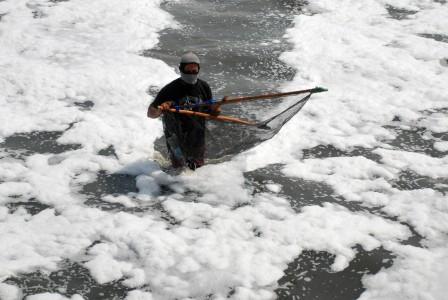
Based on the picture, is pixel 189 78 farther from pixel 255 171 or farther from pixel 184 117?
pixel 255 171

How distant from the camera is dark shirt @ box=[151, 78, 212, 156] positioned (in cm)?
591

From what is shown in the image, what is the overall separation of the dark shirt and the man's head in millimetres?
106

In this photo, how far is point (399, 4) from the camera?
43.6 ft

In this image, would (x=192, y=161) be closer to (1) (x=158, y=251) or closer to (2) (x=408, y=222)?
(1) (x=158, y=251)

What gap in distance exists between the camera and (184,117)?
5.90m

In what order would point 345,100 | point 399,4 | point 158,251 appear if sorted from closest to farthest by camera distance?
point 158,251
point 345,100
point 399,4

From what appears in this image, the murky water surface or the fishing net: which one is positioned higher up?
the fishing net

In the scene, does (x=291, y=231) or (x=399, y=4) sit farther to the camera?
(x=399, y=4)

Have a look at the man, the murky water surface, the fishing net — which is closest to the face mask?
the man

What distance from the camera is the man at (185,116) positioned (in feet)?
19.1

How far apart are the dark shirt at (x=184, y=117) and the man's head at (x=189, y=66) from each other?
0.11 meters

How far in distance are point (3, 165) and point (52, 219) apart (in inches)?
56.7

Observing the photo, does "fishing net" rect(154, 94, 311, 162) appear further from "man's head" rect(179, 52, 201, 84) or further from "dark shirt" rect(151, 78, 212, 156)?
"man's head" rect(179, 52, 201, 84)

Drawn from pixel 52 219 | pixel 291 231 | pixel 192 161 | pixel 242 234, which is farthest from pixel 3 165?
pixel 291 231
